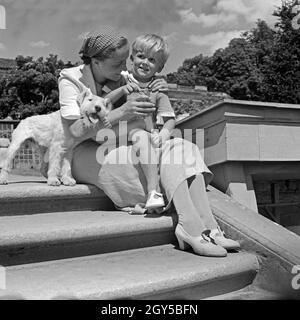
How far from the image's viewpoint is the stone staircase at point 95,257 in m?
1.68

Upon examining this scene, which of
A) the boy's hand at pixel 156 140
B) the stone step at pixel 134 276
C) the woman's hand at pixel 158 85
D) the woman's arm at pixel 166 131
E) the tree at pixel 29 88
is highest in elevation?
the tree at pixel 29 88

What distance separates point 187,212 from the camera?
2178mm

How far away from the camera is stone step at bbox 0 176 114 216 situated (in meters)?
2.22

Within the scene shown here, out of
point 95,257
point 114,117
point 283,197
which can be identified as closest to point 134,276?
point 95,257

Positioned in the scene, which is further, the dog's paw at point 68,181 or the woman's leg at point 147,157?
the dog's paw at point 68,181

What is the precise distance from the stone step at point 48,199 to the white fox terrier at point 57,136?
0.08m

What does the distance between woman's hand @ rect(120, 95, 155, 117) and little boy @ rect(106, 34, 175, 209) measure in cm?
5


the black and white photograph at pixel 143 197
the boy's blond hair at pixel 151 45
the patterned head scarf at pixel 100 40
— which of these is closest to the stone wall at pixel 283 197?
the black and white photograph at pixel 143 197

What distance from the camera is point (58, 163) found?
2482mm

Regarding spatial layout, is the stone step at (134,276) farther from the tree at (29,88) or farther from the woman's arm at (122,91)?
the tree at (29,88)

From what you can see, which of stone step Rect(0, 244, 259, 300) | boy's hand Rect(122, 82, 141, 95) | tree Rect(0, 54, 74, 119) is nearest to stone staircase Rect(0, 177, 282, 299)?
stone step Rect(0, 244, 259, 300)

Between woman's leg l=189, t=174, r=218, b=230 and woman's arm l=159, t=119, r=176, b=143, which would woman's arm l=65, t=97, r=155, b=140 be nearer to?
woman's arm l=159, t=119, r=176, b=143

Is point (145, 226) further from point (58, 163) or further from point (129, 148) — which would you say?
point (58, 163)

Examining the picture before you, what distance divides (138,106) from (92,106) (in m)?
0.26
